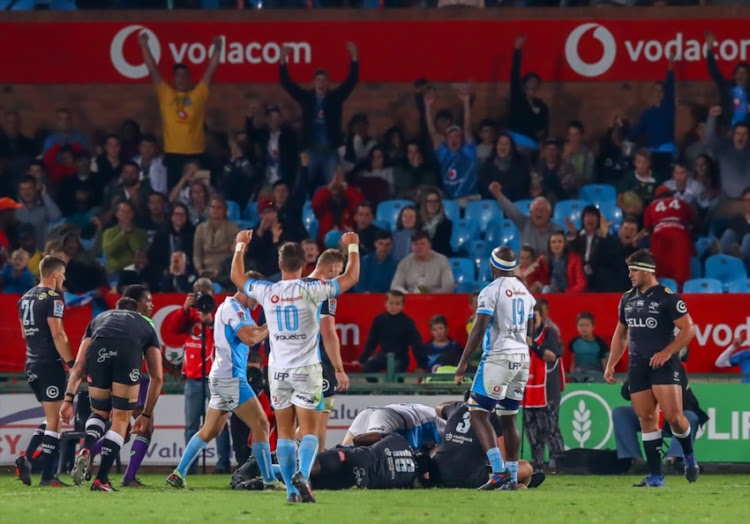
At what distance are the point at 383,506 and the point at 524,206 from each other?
33.8 feet

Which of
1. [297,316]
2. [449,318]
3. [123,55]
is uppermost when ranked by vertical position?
[123,55]

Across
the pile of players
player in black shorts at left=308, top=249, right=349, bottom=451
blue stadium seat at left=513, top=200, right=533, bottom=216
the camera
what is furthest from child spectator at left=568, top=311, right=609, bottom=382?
the camera

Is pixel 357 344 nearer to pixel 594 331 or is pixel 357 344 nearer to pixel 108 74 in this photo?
pixel 594 331

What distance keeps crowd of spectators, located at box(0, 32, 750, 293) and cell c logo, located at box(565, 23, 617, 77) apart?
727mm

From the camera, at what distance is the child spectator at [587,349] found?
1775cm

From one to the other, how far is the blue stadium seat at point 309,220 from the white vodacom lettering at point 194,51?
7.56ft

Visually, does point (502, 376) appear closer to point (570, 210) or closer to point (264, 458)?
point (264, 458)

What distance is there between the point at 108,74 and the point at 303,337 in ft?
37.9

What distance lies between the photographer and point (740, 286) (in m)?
19.0

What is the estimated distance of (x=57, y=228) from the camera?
67.3ft

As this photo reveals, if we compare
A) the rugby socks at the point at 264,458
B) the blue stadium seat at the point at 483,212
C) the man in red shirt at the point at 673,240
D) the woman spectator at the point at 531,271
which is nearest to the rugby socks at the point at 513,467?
the rugby socks at the point at 264,458

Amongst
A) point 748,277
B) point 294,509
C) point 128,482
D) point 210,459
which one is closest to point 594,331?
point 748,277

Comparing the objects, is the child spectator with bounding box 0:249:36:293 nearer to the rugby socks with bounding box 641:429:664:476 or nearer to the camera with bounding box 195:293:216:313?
the camera with bounding box 195:293:216:313

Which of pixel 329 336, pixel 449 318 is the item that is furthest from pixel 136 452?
pixel 449 318
